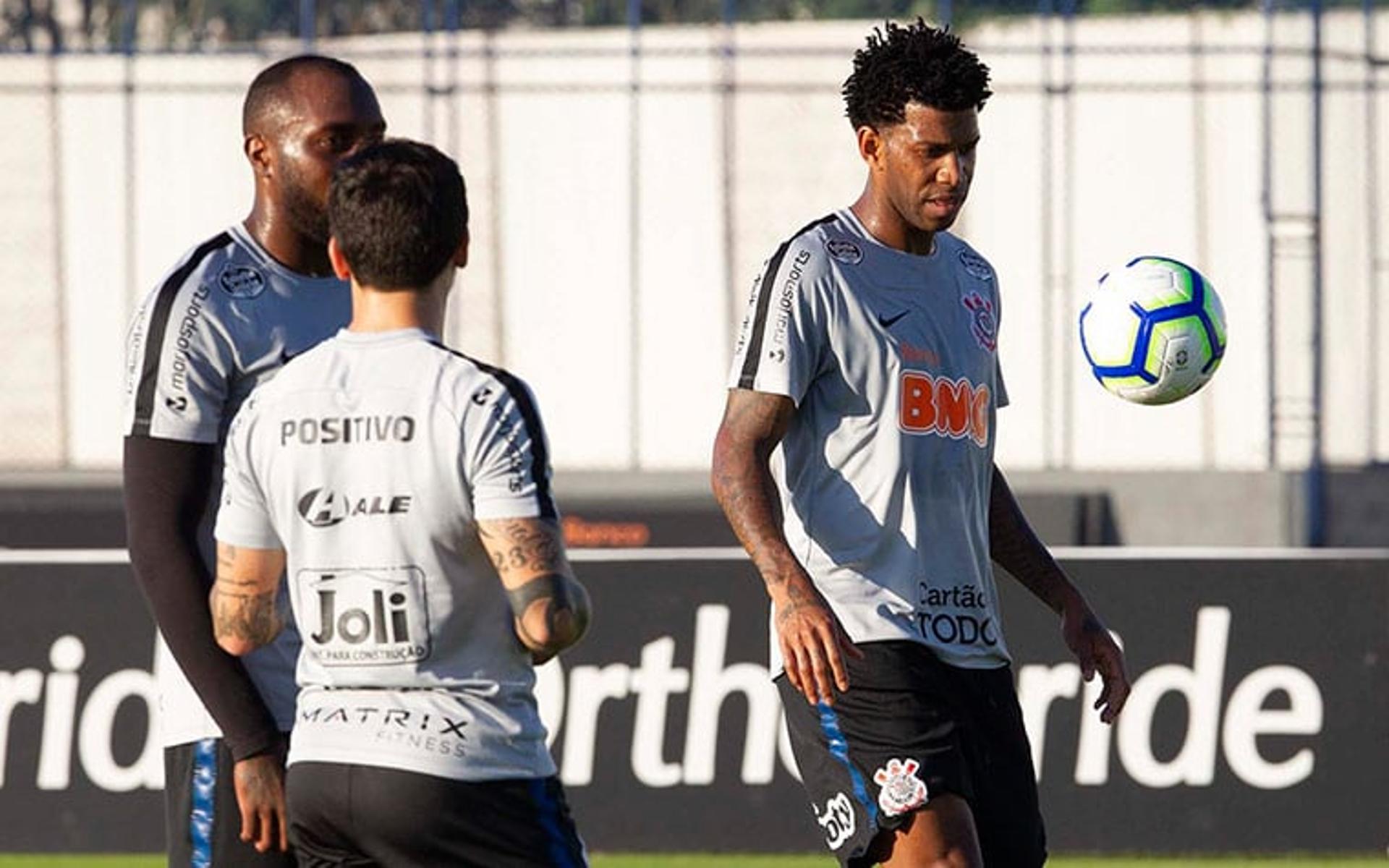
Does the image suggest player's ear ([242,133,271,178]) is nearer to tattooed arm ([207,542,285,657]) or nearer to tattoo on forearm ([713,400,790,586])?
tattooed arm ([207,542,285,657])

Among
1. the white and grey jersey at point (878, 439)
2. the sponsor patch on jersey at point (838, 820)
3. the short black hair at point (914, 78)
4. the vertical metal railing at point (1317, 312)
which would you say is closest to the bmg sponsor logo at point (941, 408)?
the white and grey jersey at point (878, 439)

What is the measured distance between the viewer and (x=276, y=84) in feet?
16.8

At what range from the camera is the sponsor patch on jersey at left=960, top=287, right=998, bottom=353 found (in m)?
5.99

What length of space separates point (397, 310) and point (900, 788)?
1941mm

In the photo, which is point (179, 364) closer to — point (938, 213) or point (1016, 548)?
point (938, 213)

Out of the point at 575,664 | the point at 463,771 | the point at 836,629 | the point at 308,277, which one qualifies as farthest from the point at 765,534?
the point at 575,664

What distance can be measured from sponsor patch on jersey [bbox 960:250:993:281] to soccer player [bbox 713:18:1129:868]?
0.15m

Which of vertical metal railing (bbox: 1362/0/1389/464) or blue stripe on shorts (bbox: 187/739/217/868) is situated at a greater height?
vertical metal railing (bbox: 1362/0/1389/464)

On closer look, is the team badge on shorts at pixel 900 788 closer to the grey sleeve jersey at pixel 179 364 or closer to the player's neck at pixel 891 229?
the player's neck at pixel 891 229

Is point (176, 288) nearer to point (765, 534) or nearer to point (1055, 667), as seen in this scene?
point (765, 534)

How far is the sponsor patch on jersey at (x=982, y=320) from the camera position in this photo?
599 centimetres

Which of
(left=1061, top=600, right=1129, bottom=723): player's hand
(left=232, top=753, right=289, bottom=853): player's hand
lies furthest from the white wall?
(left=232, top=753, right=289, bottom=853): player's hand

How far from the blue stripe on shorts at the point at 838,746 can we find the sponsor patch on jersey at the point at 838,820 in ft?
0.11

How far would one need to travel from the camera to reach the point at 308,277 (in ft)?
16.8
